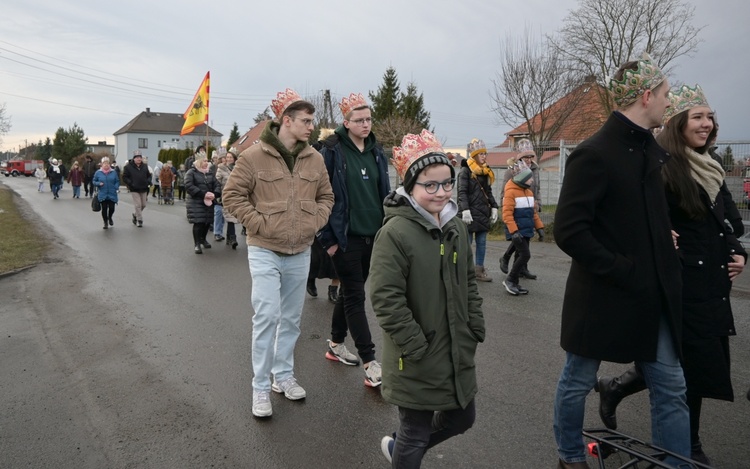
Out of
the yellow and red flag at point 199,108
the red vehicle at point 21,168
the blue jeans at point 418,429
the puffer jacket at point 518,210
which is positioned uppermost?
the yellow and red flag at point 199,108

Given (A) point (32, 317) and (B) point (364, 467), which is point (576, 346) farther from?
(A) point (32, 317)

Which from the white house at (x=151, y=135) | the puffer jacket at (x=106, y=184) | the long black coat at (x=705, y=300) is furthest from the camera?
the white house at (x=151, y=135)

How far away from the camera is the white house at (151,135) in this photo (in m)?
106

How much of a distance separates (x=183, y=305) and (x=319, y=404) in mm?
3606

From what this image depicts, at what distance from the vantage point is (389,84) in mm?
51062

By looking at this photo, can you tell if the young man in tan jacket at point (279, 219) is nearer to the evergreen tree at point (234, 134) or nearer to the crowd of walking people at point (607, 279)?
the crowd of walking people at point (607, 279)

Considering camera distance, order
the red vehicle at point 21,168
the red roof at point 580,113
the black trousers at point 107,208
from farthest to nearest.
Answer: the red vehicle at point 21,168, the red roof at point 580,113, the black trousers at point 107,208

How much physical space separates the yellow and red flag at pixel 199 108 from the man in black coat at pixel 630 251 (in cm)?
1975

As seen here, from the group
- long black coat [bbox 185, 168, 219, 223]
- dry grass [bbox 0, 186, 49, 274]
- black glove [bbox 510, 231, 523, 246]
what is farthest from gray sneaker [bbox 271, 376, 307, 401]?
long black coat [bbox 185, 168, 219, 223]

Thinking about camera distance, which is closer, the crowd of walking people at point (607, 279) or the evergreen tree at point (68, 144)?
the crowd of walking people at point (607, 279)

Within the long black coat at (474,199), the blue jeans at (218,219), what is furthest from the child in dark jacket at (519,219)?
the blue jeans at (218,219)

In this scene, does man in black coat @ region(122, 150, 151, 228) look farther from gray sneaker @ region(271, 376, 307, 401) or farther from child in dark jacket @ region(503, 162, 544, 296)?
gray sneaker @ region(271, 376, 307, 401)

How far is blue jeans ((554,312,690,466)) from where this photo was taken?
293cm

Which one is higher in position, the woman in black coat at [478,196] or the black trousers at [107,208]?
the woman in black coat at [478,196]
